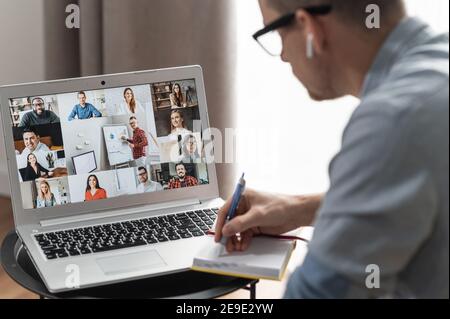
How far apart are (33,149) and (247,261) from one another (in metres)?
0.46

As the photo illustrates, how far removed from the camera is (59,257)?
1163 mm

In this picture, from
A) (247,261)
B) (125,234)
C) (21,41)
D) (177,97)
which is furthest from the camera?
(21,41)

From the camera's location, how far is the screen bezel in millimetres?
1275

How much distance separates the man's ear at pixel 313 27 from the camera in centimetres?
89

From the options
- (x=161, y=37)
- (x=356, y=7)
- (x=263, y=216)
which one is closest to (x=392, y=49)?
(x=356, y=7)

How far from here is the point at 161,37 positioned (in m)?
2.12

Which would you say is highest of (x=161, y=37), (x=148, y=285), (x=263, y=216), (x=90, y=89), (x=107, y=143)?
(x=161, y=37)

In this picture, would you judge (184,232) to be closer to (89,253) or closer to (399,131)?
(89,253)

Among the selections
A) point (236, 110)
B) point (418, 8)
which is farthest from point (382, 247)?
point (236, 110)

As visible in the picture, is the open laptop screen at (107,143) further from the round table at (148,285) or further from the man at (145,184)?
the round table at (148,285)

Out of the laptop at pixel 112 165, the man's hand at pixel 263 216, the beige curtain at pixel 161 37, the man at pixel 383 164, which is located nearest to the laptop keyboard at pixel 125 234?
the laptop at pixel 112 165

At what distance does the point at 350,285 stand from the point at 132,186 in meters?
0.64

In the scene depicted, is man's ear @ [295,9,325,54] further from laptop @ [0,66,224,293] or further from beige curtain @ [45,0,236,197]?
beige curtain @ [45,0,236,197]

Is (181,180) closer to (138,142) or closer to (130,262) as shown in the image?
(138,142)
